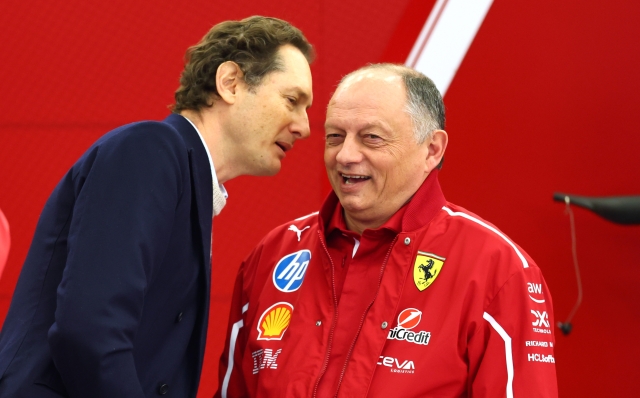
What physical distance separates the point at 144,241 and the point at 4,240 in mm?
1635

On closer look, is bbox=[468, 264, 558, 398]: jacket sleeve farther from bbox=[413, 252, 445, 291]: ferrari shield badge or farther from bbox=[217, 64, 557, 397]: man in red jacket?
bbox=[413, 252, 445, 291]: ferrari shield badge

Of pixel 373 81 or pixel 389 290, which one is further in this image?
pixel 373 81

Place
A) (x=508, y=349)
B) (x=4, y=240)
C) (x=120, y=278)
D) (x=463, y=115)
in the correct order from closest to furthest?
(x=120, y=278)
(x=508, y=349)
(x=463, y=115)
(x=4, y=240)

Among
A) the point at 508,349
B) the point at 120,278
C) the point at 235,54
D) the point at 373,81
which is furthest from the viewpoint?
the point at 235,54

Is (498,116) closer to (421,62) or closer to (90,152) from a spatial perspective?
(421,62)

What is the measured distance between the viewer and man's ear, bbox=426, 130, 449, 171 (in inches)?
64.5

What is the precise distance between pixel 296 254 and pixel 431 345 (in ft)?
1.41

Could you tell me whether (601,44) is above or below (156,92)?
above

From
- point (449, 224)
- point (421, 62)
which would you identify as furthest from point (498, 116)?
point (449, 224)

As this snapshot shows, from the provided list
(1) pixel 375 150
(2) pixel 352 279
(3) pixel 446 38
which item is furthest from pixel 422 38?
(2) pixel 352 279

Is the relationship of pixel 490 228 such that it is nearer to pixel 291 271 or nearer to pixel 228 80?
pixel 291 271

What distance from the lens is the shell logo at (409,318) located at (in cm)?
146

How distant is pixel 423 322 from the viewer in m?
1.45

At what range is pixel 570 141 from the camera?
97.7 inches
